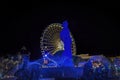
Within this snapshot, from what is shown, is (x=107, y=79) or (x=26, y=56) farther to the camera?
(x=26, y=56)

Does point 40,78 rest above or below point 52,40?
below

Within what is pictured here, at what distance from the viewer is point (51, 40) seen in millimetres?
43156

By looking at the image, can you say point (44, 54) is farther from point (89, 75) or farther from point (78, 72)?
point (89, 75)

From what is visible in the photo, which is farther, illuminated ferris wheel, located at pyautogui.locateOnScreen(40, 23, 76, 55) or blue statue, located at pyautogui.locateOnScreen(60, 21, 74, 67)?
illuminated ferris wheel, located at pyautogui.locateOnScreen(40, 23, 76, 55)

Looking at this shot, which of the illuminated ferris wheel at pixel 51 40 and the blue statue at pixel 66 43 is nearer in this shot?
the blue statue at pixel 66 43

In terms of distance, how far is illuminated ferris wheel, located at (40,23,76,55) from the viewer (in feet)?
141

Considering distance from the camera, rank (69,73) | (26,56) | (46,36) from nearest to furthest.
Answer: (69,73) → (26,56) → (46,36)

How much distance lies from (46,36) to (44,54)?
2.51 meters

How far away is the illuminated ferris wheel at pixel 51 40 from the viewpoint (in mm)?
42906

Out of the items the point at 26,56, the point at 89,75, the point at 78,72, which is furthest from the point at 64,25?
the point at 89,75

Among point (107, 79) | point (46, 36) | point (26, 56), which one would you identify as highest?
point (46, 36)

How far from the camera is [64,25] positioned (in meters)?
Result: 37.4

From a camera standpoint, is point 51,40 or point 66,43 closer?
point 66,43

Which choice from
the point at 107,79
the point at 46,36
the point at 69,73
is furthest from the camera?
the point at 46,36
